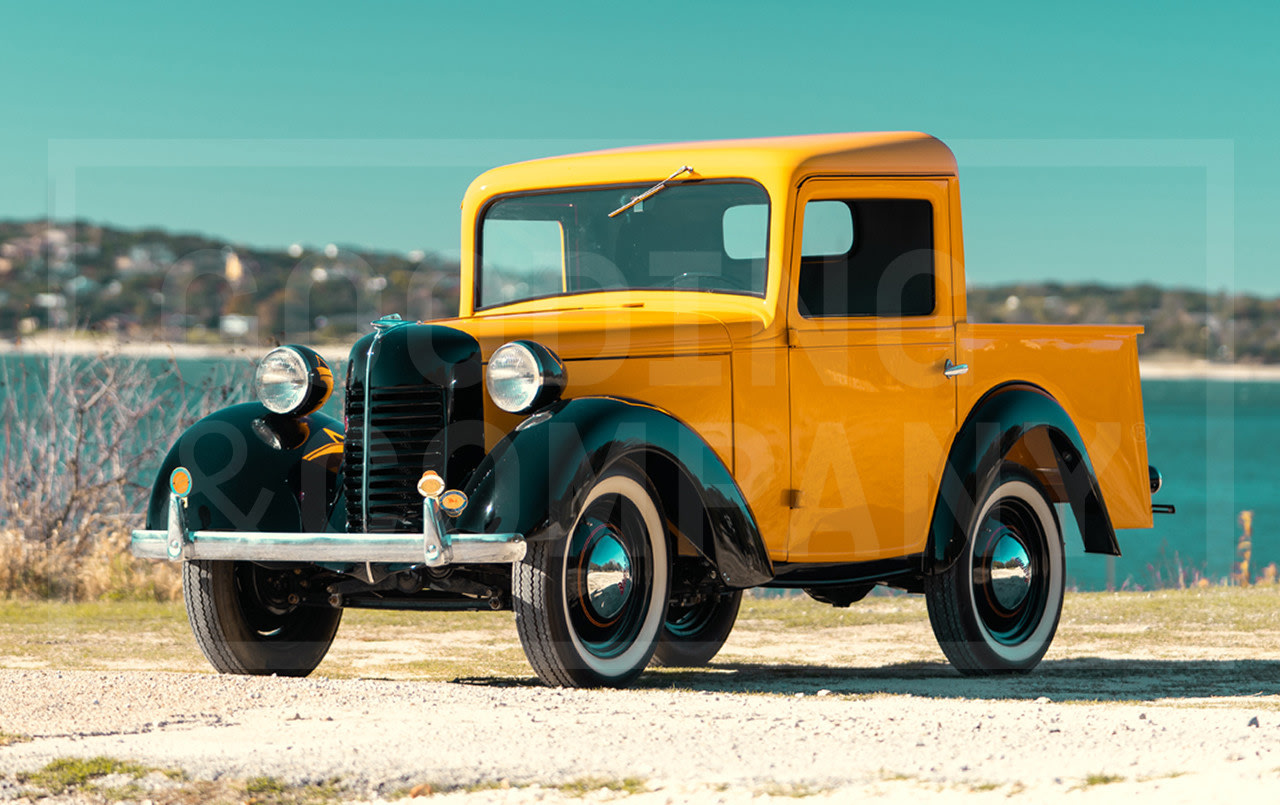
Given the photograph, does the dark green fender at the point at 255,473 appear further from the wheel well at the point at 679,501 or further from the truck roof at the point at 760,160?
the truck roof at the point at 760,160

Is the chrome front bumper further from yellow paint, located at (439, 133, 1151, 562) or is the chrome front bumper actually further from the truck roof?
the truck roof

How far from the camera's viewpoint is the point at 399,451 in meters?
6.53

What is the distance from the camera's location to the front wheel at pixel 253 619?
7.10 m

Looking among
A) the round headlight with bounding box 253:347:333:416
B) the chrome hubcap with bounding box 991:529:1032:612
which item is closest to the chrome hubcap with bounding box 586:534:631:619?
the round headlight with bounding box 253:347:333:416

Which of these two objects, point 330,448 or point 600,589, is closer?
point 600,589

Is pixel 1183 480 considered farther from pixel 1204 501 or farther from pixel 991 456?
pixel 991 456

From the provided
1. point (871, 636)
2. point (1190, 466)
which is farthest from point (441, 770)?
point (1190, 466)

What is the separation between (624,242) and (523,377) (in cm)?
157

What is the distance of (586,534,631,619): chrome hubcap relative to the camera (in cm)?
645

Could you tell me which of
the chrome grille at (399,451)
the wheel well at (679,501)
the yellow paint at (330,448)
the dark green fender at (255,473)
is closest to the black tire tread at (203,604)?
the dark green fender at (255,473)

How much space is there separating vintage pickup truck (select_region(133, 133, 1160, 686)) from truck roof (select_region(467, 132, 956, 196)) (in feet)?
0.05

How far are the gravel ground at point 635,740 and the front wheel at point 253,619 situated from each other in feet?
2.31

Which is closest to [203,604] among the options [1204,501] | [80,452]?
[80,452]

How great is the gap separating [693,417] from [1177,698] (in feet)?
7.99
